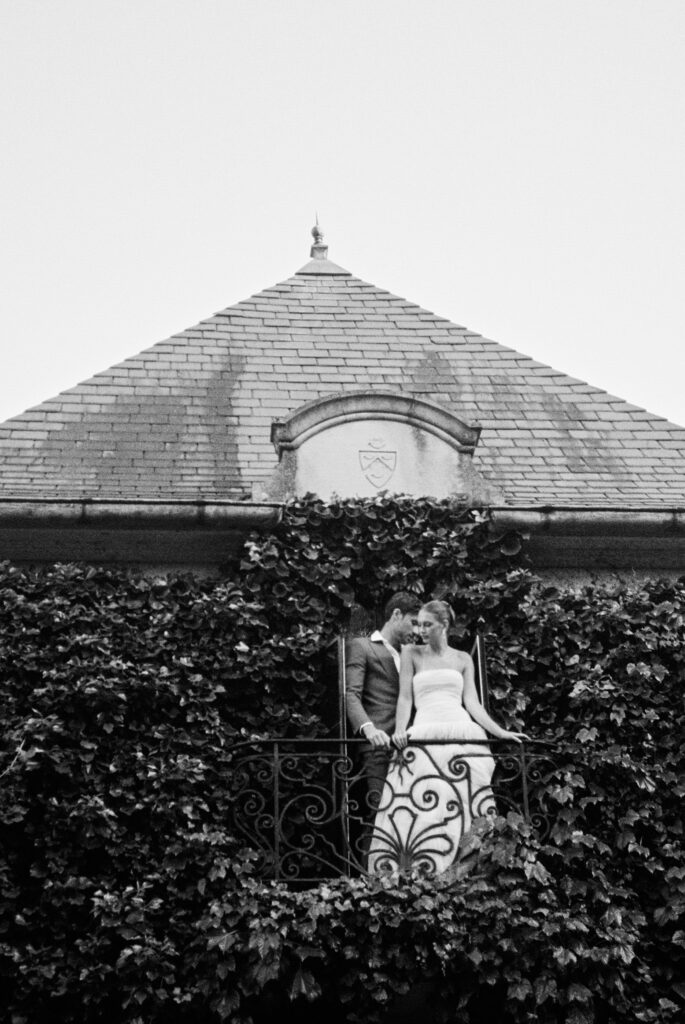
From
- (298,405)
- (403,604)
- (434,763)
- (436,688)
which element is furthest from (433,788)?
(298,405)

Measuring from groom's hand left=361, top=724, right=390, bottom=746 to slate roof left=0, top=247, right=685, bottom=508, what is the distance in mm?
1995

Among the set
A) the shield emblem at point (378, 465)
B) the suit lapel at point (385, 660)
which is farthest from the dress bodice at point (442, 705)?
the shield emblem at point (378, 465)

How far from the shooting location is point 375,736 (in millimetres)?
10211

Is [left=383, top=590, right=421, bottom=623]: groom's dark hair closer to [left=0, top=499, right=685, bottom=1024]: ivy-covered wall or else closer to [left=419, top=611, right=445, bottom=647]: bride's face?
[left=419, top=611, right=445, bottom=647]: bride's face

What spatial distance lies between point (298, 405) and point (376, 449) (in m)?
1.13

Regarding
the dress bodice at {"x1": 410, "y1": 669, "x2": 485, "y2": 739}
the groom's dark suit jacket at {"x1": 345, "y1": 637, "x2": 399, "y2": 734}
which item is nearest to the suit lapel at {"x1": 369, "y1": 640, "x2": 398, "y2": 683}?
the groom's dark suit jacket at {"x1": 345, "y1": 637, "x2": 399, "y2": 734}

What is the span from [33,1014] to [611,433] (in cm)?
583

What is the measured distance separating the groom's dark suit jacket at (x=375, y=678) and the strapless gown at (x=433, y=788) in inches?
9.6

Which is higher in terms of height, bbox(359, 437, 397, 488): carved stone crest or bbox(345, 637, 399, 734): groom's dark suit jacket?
bbox(359, 437, 397, 488): carved stone crest

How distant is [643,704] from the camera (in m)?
10.9

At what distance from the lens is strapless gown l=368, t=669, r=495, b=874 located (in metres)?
9.99

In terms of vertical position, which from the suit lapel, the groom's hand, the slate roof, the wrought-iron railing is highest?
the slate roof

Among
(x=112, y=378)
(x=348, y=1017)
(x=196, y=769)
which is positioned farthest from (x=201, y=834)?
(x=112, y=378)

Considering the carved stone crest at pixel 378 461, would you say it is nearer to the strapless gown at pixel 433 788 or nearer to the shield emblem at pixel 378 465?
the shield emblem at pixel 378 465
